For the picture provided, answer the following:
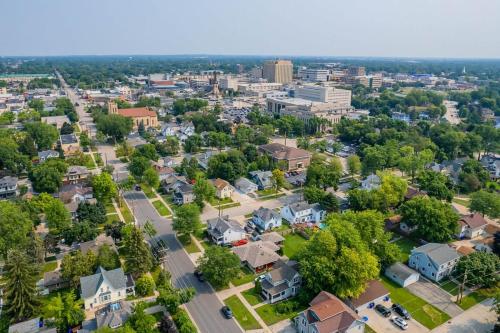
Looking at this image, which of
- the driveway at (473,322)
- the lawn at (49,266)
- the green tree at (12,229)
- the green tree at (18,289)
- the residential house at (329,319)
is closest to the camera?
the residential house at (329,319)

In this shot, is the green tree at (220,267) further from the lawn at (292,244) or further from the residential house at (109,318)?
the lawn at (292,244)

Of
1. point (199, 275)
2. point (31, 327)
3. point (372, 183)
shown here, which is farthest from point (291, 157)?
point (31, 327)

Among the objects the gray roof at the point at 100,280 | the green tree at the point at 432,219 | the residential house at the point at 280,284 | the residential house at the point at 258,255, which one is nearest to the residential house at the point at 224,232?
the residential house at the point at 258,255

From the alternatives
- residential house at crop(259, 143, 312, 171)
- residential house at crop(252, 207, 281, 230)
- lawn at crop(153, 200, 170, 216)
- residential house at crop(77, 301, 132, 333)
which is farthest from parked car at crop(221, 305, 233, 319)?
residential house at crop(259, 143, 312, 171)

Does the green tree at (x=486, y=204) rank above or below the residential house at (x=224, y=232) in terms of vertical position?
above

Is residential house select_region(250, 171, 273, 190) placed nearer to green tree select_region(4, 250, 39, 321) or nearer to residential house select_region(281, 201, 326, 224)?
residential house select_region(281, 201, 326, 224)

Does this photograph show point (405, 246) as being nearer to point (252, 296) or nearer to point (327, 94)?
point (252, 296)
